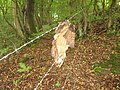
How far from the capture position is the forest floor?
607 cm

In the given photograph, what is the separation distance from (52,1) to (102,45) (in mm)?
6565

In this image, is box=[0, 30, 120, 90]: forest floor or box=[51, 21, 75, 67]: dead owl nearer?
box=[51, 21, 75, 67]: dead owl

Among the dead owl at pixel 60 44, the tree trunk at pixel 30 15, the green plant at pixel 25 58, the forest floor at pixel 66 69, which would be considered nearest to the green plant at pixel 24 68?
the forest floor at pixel 66 69

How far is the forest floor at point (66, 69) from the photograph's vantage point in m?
6.07

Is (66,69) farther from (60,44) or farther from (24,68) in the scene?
(60,44)

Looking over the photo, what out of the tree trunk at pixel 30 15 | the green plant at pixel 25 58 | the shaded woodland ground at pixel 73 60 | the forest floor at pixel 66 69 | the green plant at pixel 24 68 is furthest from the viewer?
the tree trunk at pixel 30 15

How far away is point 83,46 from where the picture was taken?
8.21m

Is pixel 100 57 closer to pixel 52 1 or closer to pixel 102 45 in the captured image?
pixel 102 45

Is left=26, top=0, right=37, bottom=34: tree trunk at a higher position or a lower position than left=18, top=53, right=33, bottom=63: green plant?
higher

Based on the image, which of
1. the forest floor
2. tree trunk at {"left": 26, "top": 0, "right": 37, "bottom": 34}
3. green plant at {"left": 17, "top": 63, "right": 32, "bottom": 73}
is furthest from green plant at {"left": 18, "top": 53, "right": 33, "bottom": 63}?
tree trunk at {"left": 26, "top": 0, "right": 37, "bottom": 34}

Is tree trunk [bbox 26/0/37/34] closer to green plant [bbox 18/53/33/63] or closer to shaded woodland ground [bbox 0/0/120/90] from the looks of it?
shaded woodland ground [bbox 0/0/120/90]

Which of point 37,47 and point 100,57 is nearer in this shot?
point 100,57

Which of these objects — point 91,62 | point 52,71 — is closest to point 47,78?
point 52,71

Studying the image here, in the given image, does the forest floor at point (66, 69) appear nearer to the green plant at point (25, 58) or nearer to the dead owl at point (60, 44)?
the green plant at point (25, 58)
